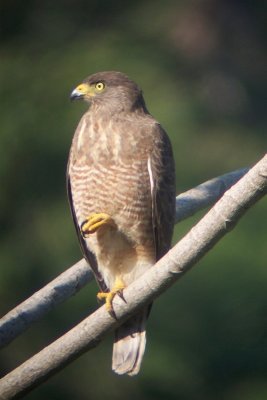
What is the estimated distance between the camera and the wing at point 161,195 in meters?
4.79

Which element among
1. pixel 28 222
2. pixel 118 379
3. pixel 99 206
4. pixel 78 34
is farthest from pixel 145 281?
pixel 78 34

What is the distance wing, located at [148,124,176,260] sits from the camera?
15.7ft

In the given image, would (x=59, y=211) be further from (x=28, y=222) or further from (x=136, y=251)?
(x=136, y=251)

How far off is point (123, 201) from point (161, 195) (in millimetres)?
165

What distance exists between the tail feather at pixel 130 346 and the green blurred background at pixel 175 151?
118 inches

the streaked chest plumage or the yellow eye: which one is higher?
the yellow eye

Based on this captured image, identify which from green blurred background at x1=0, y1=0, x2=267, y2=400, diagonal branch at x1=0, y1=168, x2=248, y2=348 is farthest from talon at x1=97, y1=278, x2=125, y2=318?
green blurred background at x1=0, y1=0, x2=267, y2=400

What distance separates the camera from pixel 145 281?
3.99 meters

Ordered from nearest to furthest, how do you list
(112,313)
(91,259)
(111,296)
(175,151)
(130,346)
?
(112,313) < (111,296) < (130,346) < (91,259) < (175,151)

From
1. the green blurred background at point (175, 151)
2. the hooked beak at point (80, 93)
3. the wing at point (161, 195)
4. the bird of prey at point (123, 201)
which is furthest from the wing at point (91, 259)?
the green blurred background at point (175, 151)

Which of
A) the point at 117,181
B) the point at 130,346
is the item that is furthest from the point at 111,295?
the point at 117,181

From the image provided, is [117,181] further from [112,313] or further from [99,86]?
[112,313]

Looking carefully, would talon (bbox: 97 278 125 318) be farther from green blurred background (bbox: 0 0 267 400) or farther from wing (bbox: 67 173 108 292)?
green blurred background (bbox: 0 0 267 400)

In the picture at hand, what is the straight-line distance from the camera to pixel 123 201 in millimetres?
4793
